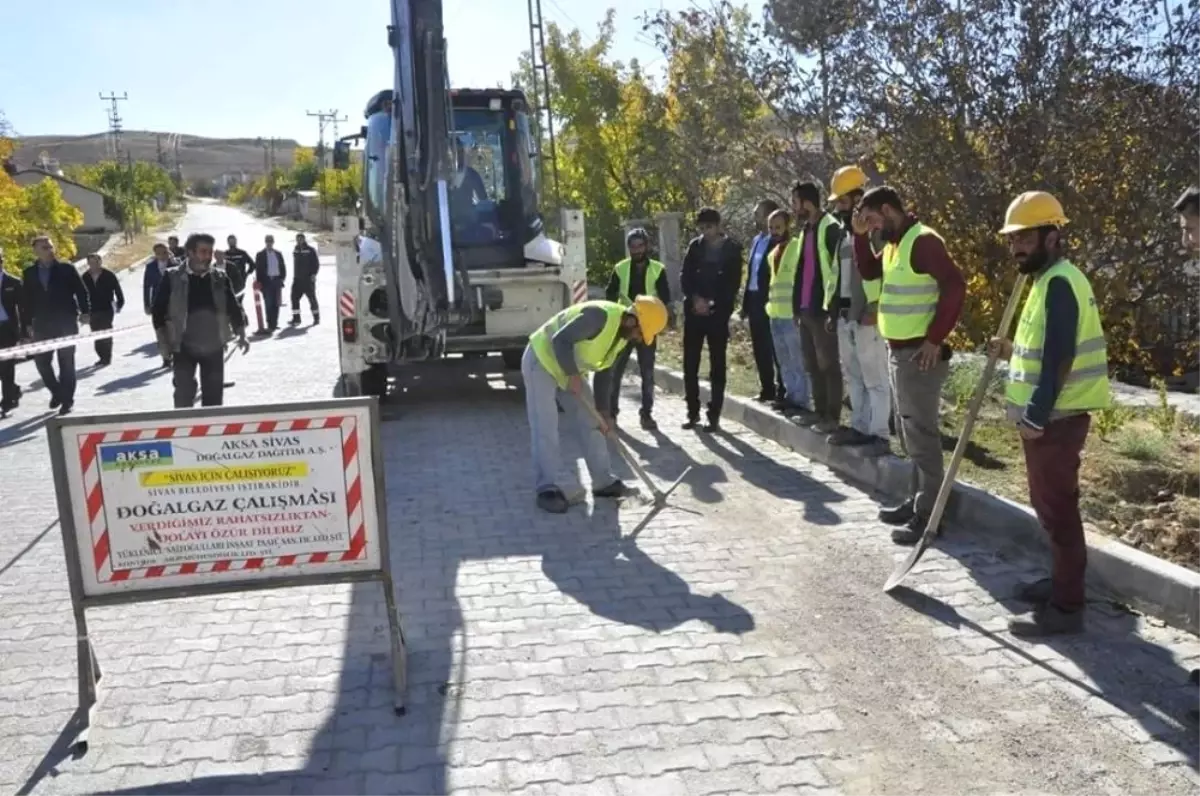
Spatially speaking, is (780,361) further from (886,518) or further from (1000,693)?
(1000,693)

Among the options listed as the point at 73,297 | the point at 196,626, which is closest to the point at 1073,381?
the point at 196,626

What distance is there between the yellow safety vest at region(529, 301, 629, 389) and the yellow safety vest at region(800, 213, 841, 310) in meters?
1.70

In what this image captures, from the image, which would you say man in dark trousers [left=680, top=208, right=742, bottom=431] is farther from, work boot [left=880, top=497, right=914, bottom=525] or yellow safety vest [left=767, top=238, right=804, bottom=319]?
work boot [left=880, top=497, right=914, bottom=525]

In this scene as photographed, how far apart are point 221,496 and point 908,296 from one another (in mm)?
3610

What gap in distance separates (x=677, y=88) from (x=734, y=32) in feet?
11.8

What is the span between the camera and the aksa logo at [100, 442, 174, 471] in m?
3.75

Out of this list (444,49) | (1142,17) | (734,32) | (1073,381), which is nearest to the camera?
(1073,381)

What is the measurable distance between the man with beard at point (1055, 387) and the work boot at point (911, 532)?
44.0 inches

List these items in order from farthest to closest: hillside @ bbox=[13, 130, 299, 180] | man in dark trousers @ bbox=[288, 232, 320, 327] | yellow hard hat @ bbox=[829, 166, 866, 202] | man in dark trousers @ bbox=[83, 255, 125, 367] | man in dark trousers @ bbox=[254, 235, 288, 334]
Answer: hillside @ bbox=[13, 130, 299, 180] < man in dark trousers @ bbox=[288, 232, 320, 327] < man in dark trousers @ bbox=[254, 235, 288, 334] < man in dark trousers @ bbox=[83, 255, 125, 367] < yellow hard hat @ bbox=[829, 166, 866, 202]

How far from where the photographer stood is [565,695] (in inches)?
153

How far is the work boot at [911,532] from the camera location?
5.45 m

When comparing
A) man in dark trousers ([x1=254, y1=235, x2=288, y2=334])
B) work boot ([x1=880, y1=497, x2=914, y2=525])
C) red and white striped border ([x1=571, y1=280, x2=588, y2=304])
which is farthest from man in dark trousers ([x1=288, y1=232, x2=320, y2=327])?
work boot ([x1=880, y1=497, x2=914, y2=525])

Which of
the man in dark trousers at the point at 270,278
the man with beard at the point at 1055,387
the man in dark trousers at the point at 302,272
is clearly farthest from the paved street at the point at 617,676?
the man in dark trousers at the point at 302,272

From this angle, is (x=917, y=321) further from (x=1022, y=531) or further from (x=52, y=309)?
(x=52, y=309)
